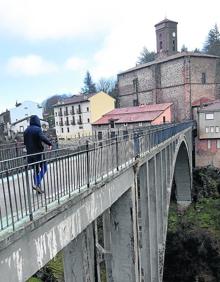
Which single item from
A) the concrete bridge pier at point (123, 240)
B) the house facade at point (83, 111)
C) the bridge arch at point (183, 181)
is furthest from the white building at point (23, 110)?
the concrete bridge pier at point (123, 240)

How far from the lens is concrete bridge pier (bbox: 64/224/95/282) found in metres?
8.32

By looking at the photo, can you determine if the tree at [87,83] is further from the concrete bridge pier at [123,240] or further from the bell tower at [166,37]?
the concrete bridge pier at [123,240]

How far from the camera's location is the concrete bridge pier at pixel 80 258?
328 inches

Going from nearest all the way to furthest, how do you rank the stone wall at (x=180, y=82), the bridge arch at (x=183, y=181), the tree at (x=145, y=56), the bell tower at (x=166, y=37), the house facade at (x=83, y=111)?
the bridge arch at (x=183, y=181)
the stone wall at (x=180, y=82)
the house facade at (x=83, y=111)
the bell tower at (x=166, y=37)
the tree at (x=145, y=56)

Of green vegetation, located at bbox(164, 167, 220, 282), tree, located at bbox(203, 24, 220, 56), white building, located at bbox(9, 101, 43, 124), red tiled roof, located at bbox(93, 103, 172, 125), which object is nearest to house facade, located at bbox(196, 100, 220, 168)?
red tiled roof, located at bbox(93, 103, 172, 125)

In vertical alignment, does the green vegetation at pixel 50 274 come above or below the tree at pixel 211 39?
below

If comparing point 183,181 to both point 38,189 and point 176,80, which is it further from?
point 38,189

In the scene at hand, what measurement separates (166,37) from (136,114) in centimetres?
1880

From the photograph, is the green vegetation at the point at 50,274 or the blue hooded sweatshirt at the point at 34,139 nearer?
the blue hooded sweatshirt at the point at 34,139

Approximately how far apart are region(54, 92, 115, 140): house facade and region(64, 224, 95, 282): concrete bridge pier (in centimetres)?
4429

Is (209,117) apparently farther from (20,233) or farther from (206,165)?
(20,233)

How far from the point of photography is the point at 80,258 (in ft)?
27.5

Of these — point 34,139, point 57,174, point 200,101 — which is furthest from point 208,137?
point 57,174

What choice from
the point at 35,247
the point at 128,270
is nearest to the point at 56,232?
the point at 35,247
